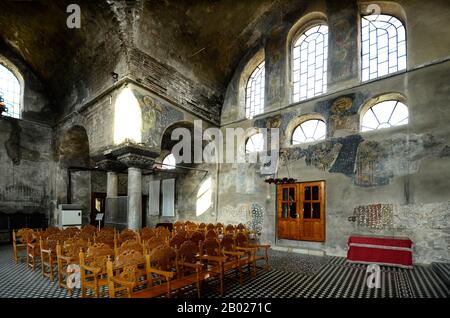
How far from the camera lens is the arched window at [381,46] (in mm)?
10609

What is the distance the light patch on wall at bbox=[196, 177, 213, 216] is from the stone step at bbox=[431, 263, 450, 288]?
9836 millimetres

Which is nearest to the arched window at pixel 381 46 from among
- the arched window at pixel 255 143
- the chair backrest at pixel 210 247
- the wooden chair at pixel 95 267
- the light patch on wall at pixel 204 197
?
the arched window at pixel 255 143

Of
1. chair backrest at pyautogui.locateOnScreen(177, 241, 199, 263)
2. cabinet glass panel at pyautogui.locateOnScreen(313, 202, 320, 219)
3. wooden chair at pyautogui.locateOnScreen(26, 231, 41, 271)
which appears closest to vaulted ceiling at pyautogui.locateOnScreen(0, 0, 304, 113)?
wooden chair at pyautogui.locateOnScreen(26, 231, 41, 271)

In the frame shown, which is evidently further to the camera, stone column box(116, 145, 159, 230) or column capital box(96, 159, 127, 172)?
column capital box(96, 159, 127, 172)

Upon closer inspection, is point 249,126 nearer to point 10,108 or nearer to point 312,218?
point 312,218

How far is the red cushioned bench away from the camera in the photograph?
858 cm

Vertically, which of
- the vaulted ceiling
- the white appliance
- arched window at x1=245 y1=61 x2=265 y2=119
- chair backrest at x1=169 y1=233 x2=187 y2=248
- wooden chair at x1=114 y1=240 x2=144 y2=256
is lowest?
the white appliance

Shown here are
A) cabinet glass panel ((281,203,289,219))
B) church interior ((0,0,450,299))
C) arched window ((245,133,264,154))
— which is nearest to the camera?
church interior ((0,0,450,299))

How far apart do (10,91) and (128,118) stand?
8816mm

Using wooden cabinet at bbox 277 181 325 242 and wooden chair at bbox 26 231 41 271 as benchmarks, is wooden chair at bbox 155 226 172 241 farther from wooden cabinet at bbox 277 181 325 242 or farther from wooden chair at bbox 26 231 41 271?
wooden cabinet at bbox 277 181 325 242

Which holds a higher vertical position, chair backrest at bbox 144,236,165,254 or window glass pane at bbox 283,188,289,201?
window glass pane at bbox 283,188,289,201

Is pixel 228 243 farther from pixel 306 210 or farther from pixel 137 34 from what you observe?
pixel 137 34
